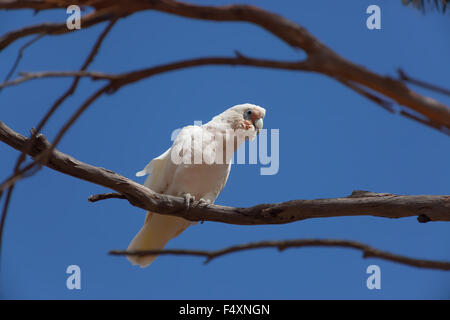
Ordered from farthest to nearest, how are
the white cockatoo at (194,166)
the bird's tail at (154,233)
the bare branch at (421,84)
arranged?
the bird's tail at (154,233), the white cockatoo at (194,166), the bare branch at (421,84)

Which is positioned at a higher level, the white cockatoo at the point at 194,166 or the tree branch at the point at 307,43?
the white cockatoo at the point at 194,166

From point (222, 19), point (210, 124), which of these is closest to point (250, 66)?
point (222, 19)

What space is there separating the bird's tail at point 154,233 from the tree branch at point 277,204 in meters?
0.85

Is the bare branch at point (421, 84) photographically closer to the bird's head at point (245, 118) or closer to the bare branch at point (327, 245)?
the bare branch at point (327, 245)

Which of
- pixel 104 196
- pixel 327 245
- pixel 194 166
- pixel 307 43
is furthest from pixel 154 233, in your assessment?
pixel 307 43

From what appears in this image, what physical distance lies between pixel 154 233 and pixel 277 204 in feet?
4.54

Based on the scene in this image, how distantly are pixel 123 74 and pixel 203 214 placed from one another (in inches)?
→ 80.3

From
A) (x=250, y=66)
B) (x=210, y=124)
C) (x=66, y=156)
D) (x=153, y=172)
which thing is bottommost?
(x=250, y=66)

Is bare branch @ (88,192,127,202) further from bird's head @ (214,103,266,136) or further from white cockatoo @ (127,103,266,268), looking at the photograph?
bird's head @ (214,103,266,136)

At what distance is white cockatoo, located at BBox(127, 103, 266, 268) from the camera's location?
11.4 ft

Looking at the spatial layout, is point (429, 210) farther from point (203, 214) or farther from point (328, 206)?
point (203, 214)

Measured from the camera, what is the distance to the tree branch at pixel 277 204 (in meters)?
2.42

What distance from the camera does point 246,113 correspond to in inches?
152

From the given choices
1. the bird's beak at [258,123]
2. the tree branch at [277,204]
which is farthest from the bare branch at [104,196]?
the bird's beak at [258,123]
